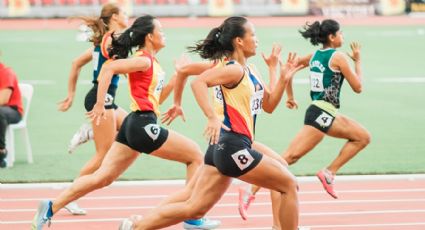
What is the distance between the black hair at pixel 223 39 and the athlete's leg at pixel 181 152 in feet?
3.95

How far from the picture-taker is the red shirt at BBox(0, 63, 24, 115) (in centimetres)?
1455

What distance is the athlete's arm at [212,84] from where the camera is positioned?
28.1ft

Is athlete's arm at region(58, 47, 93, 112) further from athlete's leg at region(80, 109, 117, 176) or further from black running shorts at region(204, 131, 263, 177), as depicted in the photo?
black running shorts at region(204, 131, 263, 177)

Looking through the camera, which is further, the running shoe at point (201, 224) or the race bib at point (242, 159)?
the running shoe at point (201, 224)

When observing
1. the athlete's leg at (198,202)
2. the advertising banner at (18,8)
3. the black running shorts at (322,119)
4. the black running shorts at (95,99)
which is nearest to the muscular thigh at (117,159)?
the athlete's leg at (198,202)

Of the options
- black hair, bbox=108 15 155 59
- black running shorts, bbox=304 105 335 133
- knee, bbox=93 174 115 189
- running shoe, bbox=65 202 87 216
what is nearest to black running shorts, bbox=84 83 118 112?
black hair, bbox=108 15 155 59

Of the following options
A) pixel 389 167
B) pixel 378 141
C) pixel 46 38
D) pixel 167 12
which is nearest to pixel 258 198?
pixel 389 167

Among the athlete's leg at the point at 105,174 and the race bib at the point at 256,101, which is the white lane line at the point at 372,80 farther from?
the race bib at the point at 256,101

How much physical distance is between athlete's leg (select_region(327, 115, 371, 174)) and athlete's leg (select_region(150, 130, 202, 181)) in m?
2.09

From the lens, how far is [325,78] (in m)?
11.8

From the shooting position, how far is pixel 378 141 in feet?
53.8

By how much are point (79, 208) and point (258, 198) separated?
2.16 metres

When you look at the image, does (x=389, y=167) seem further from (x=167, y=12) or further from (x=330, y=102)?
(x=167, y=12)

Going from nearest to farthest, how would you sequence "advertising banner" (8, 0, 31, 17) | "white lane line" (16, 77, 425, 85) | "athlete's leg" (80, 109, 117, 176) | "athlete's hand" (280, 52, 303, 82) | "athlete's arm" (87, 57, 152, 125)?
1. "athlete's hand" (280, 52, 303, 82)
2. "athlete's arm" (87, 57, 152, 125)
3. "athlete's leg" (80, 109, 117, 176)
4. "white lane line" (16, 77, 425, 85)
5. "advertising banner" (8, 0, 31, 17)
